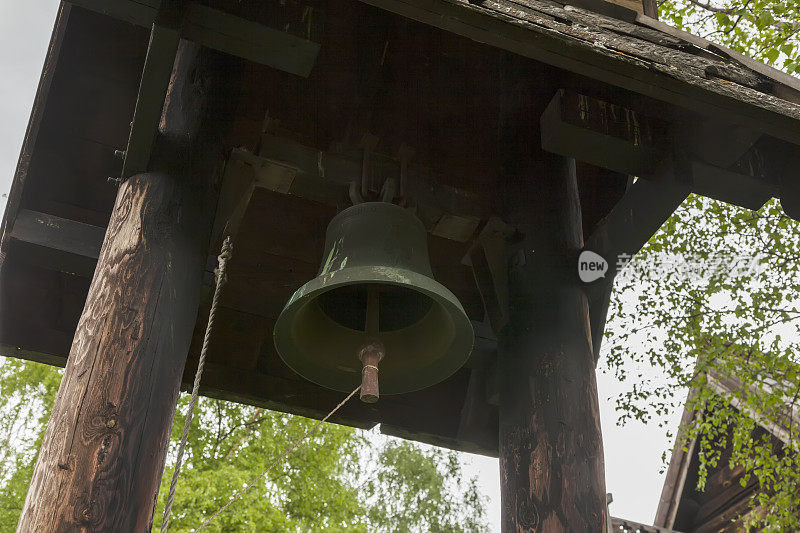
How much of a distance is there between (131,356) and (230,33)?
1.04 m

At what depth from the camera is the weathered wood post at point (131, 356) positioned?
6.73 ft

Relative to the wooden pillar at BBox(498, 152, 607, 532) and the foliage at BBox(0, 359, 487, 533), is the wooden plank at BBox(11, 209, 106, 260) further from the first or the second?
the foliage at BBox(0, 359, 487, 533)

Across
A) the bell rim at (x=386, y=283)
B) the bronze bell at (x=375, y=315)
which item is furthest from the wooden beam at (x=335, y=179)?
the bell rim at (x=386, y=283)

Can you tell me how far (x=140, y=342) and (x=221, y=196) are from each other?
774 millimetres

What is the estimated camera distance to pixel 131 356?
2.27 m

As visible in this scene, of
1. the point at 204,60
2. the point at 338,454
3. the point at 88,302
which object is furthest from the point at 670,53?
the point at 338,454

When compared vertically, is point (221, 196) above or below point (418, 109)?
below

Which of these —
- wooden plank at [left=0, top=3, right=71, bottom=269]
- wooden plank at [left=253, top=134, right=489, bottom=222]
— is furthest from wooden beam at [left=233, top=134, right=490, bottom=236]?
wooden plank at [left=0, top=3, right=71, bottom=269]

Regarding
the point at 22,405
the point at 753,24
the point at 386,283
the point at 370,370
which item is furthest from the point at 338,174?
the point at 22,405

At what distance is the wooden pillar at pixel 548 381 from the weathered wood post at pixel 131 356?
1230 mm

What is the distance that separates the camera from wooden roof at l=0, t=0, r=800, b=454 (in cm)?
238

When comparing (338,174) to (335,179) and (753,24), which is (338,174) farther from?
(753,24)

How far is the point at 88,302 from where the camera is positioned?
2.41m

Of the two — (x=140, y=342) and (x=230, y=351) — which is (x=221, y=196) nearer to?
(x=140, y=342)
